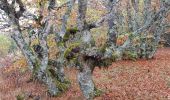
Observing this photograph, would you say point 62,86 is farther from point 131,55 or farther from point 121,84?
point 131,55

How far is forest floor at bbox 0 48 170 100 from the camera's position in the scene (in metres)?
18.7

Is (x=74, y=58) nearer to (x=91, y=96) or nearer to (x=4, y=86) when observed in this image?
(x=91, y=96)

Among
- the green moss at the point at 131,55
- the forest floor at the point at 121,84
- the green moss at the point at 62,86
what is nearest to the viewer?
the forest floor at the point at 121,84

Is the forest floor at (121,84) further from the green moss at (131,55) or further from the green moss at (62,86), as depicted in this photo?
the green moss at (131,55)

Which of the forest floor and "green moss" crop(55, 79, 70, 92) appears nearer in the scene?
the forest floor

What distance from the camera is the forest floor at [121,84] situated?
1872 cm

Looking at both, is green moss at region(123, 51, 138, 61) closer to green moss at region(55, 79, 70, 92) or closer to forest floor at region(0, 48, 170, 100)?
forest floor at region(0, 48, 170, 100)

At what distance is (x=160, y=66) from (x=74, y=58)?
12.6 meters

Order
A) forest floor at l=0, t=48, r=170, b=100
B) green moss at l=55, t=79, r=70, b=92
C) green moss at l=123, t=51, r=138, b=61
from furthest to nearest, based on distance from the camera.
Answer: green moss at l=123, t=51, r=138, b=61
green moss at l=55, t=79, r=70, b=92
forest floor at l=0, t=48, r=170, b=100

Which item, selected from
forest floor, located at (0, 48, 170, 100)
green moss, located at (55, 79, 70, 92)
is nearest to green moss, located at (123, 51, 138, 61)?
forest floor, located at (0, 48, 170, 100)

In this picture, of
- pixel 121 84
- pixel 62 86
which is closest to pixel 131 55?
pixel 121 84

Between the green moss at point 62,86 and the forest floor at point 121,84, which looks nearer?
the forest floor at point 121,84

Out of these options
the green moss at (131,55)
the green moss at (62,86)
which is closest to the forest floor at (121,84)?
the green moss at (62,86)

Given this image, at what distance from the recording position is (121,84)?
843 inches
